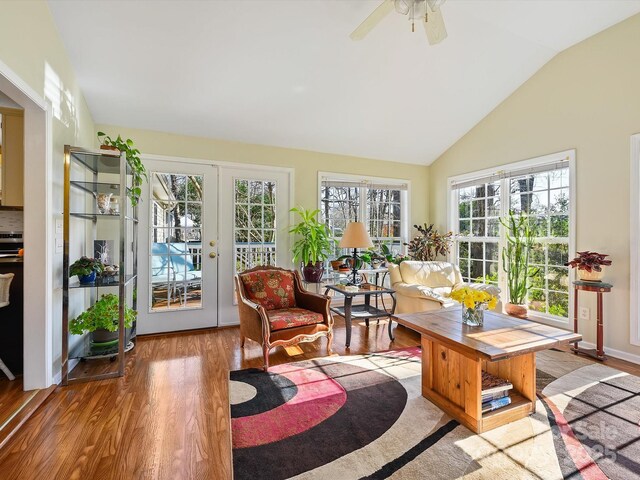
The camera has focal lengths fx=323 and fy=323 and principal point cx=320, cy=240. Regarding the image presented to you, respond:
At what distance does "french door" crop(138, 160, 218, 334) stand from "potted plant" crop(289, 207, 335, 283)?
1.06 m

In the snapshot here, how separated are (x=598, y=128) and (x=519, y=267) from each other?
172 cm

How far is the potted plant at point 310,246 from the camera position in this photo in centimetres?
425

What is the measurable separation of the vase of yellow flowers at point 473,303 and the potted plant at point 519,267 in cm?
211

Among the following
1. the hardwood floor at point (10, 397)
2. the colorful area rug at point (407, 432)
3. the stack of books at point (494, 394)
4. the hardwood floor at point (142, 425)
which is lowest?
the hardwood floor at point (142, 425)

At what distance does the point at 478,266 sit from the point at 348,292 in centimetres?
247

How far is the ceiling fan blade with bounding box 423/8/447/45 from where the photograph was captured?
7.50 feet

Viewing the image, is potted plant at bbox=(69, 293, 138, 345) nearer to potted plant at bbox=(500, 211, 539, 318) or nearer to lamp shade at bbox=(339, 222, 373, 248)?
lamp shade at bbox=(339, 222, 373, 248)

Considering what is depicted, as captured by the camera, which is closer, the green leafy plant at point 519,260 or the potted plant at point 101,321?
the potted plant at point 101,321

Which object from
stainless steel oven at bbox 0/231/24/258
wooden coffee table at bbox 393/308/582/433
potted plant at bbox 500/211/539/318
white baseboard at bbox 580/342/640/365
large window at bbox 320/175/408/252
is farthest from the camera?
large window at bbox 320/175/408/252

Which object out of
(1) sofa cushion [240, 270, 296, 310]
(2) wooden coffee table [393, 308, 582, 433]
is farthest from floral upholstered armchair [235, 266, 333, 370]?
(2) wooden coffee table [393, 308, 582, 433]

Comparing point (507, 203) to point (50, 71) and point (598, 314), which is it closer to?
point (598, 314)

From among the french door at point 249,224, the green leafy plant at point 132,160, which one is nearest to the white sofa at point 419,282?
the french door at point 249,224

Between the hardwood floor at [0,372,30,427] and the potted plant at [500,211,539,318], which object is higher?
the potted plant at [500,211,539,318]

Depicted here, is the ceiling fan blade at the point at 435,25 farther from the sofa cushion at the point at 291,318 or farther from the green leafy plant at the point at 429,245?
the green leafy plant at the point at 429,245
